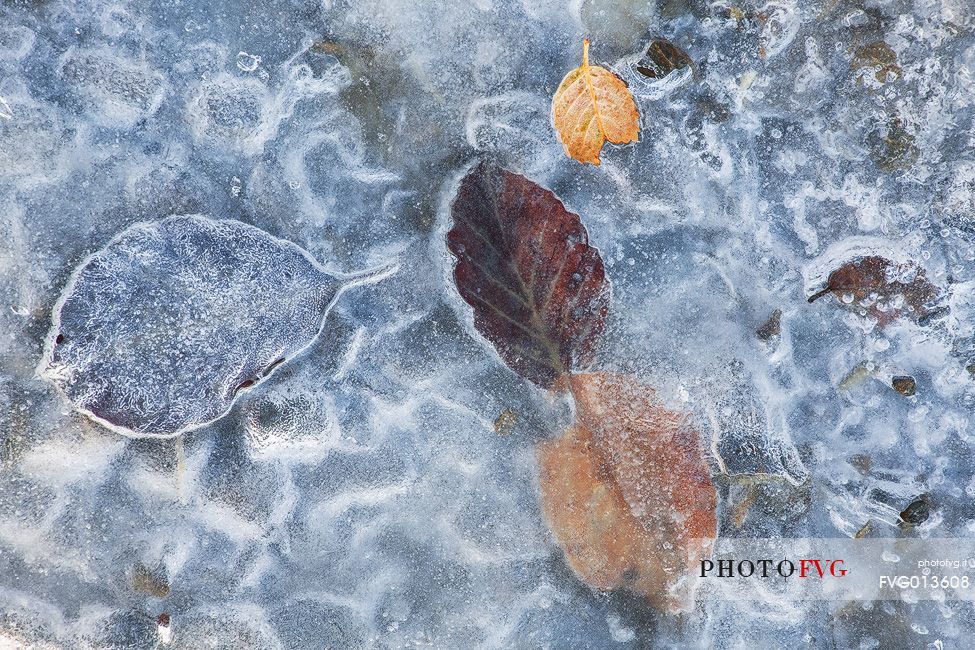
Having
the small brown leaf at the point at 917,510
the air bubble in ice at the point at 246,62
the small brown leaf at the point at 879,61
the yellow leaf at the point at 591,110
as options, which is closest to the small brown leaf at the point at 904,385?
the small brown leaf at the point at 917,510

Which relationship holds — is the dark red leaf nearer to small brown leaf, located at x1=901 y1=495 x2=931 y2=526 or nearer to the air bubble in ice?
the air bubble in ice

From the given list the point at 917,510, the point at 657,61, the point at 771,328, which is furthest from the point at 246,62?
the point at 917,510

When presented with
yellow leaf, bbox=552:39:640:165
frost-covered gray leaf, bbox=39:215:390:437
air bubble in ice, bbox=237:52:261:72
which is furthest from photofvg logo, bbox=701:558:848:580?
air bubble in ice, bbox=237:52:261:72

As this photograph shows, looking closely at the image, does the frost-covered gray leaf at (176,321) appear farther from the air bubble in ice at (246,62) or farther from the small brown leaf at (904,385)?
the small brown leaf at (904,385)

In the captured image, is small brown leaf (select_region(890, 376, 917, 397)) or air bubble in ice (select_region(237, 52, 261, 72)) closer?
air bubble in ice (select_region(237, 52, 261, 72))

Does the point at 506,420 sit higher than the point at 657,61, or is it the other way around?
the point at 657,61

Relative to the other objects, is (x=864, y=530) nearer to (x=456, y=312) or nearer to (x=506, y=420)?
(x=506, y=420)
